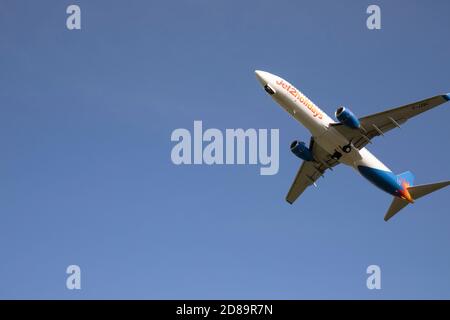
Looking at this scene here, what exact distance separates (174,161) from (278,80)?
1292cm

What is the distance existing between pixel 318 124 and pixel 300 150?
6803mm

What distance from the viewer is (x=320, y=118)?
69.3 meters

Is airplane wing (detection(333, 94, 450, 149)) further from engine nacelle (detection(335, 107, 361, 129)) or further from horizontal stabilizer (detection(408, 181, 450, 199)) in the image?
horizontal stabilizer (detection(408, 181, 450, 199))

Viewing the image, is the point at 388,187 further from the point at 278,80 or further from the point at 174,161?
the point at 174,161

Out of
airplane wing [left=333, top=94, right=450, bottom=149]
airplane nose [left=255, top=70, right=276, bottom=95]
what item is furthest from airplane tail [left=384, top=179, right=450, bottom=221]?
airplane nose [left=255, top=70, right=276, bottom=95]

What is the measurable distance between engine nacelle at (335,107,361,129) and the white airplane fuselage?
5.33 ft

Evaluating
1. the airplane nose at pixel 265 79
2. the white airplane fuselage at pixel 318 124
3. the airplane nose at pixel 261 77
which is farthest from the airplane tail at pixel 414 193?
the airplane nose at pixel 261 77

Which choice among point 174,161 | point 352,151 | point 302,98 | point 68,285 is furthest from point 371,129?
point 68,285

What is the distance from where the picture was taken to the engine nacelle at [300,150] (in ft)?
247

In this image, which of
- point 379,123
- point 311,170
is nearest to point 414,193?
point 379,123

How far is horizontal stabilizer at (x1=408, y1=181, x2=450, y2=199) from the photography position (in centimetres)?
7381

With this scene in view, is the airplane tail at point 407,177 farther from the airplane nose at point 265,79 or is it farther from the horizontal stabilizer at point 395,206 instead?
the airplane nose at point 265,79

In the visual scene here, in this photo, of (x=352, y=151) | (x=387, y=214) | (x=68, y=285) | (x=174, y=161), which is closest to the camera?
(x=68, y=285)

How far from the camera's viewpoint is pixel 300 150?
75.4 meters
